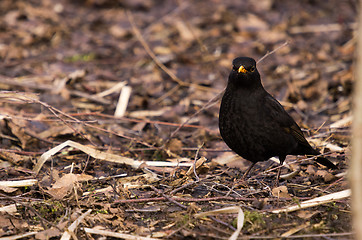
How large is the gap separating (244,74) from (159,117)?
2.62m

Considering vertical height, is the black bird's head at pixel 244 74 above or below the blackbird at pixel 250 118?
above

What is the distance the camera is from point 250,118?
173 inches

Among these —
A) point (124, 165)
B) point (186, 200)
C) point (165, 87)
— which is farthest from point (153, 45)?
point (186, 200)

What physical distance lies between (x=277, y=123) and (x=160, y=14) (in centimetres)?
690

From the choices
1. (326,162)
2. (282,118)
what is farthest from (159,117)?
(326,162)

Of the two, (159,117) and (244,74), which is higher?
(244,74)

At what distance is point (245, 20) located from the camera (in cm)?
1035

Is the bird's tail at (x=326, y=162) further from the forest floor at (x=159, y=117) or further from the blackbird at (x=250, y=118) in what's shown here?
the blackbird at (x=250, y=118)

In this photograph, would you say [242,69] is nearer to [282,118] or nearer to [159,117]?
[282,118]

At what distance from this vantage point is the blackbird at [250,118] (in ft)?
14.4

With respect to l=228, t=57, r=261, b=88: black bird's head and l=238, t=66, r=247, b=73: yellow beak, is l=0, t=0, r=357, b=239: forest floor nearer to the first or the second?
l=228, t=57, r=261, b=88: black bird's head

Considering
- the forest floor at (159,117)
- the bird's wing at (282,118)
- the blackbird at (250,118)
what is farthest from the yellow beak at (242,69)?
the forest floor at (159,117)

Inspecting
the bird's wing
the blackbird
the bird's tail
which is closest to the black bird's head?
the blackbird

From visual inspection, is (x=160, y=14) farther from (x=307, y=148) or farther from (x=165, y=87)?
(x=307, y=148)
